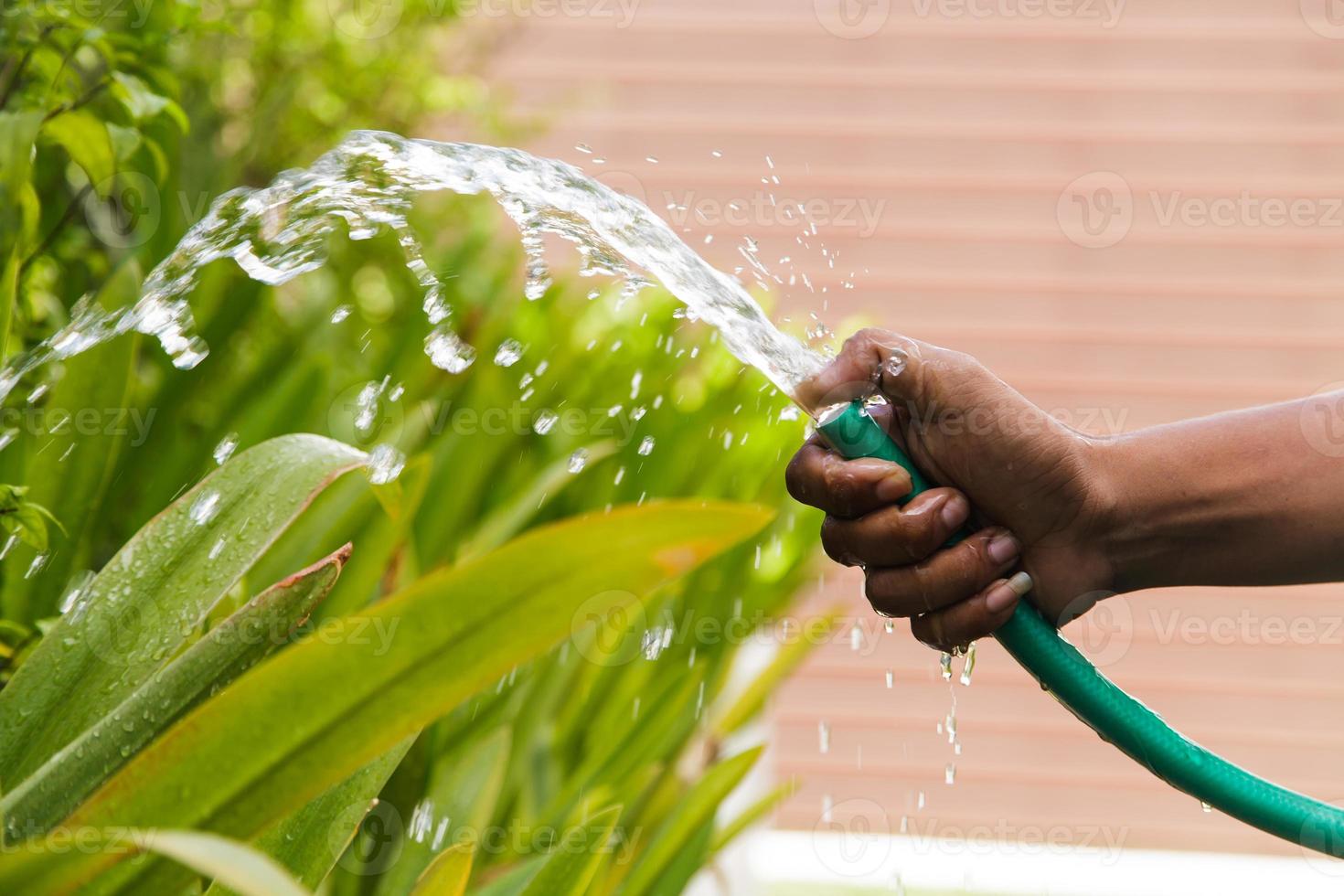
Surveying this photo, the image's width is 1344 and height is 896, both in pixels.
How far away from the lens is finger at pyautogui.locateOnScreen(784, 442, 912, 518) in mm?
991

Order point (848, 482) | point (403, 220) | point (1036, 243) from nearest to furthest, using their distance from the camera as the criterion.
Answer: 1. point (848, 482)
2. point (403, 220)
3. point (1036, 243)

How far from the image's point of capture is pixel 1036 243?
3949mm

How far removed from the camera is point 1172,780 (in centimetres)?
101

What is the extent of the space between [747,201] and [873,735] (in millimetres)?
1802

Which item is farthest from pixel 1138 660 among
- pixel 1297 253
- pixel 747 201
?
pixel 747 201

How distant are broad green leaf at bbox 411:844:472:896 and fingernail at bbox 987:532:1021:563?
0.53 m

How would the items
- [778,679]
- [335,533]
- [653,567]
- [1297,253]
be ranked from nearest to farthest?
[653,567] → [335,533] → [778,679] → [1297,253]

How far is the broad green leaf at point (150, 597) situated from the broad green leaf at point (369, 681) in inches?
9.9

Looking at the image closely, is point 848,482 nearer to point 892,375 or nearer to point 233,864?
point 892,375

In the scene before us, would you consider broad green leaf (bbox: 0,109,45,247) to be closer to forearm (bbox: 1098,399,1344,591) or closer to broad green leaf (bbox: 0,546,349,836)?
broad green leaf (bbox: 0,546,349,836)

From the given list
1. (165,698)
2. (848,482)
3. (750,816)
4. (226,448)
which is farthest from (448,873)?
(750,816)

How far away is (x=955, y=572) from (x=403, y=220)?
0.69 metres

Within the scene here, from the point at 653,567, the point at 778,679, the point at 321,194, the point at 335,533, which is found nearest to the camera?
the point at 653,567

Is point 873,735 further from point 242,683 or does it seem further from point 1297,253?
point 242,683
